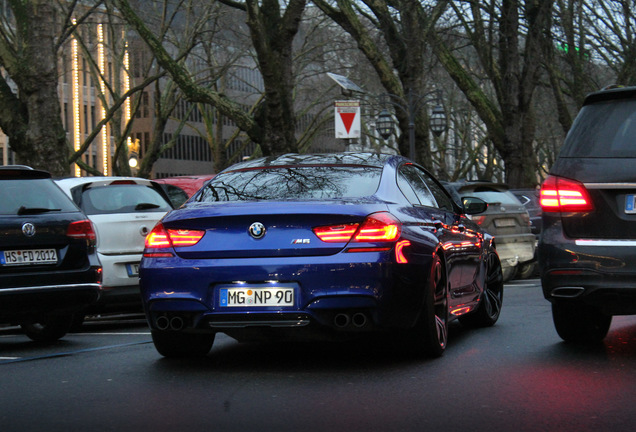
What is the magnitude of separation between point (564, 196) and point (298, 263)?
6.13ft

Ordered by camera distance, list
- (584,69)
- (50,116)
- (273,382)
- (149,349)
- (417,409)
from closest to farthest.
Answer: (417,409) < (273,382) < (149,349) < (50,116) < (584,69)

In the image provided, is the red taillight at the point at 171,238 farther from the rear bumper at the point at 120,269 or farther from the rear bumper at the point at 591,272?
the rear bumper at the point at 120,269

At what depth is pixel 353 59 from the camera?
160ft

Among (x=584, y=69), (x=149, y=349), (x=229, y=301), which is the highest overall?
(x=584, y=69)

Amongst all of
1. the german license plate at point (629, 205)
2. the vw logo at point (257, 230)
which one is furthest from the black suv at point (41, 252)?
the german license plate at point (629, 205)

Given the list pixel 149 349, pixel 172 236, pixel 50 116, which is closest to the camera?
pixel 172 236

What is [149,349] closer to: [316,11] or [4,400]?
[4,400]

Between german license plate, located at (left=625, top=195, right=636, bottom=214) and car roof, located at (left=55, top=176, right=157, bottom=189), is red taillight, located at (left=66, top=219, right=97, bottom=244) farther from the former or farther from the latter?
german license plate, located at (left=625, top=195, right=636, bottom=214)

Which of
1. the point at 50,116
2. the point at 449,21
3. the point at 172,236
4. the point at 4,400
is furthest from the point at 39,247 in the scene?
the point at 449,21

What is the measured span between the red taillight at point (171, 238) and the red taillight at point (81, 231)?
7.44 ft

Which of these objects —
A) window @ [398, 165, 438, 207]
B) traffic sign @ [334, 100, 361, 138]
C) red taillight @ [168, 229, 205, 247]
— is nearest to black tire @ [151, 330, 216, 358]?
red taillight @ [168, 229, 205, 247]

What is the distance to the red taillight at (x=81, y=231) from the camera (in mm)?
9533

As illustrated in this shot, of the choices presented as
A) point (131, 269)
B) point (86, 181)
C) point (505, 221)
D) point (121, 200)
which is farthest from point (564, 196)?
point (505, 221)

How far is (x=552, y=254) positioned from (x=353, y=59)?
41.8 m
